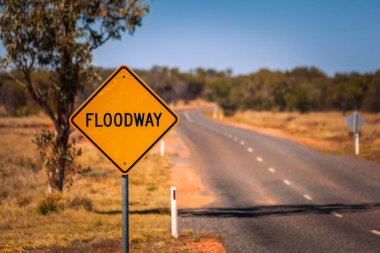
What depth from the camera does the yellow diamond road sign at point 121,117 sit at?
4723mm

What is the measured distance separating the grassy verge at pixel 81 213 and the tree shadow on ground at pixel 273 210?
3.23 ft

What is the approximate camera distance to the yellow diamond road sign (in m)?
4.72

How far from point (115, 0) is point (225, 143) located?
59.9 feet

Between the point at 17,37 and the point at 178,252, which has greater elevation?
the point at 17,37

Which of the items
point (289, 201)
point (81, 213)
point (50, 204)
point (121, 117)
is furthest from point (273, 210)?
point (121, 117)

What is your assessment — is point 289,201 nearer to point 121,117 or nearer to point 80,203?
point 80,203

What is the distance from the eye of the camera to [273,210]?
11922 mm

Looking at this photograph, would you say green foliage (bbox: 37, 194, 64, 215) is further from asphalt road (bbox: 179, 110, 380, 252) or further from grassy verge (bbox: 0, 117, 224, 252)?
asphalt road (bbox: 179, 110, 380, 252)

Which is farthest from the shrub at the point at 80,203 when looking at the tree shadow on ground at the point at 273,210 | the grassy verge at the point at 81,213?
the tree shadow on ground at the point at 273,210

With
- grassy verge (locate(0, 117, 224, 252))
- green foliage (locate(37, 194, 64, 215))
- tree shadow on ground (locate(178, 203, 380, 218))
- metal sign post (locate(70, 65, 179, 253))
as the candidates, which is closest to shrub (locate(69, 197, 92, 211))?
grassy verge (locate(0, 117, 224, 252))

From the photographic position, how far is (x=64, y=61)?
426 inches

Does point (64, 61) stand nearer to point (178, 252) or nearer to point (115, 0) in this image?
point (115, 0)

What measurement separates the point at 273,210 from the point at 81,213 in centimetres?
501

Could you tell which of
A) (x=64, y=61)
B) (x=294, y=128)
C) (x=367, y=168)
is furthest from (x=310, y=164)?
(x=294, y=128)
